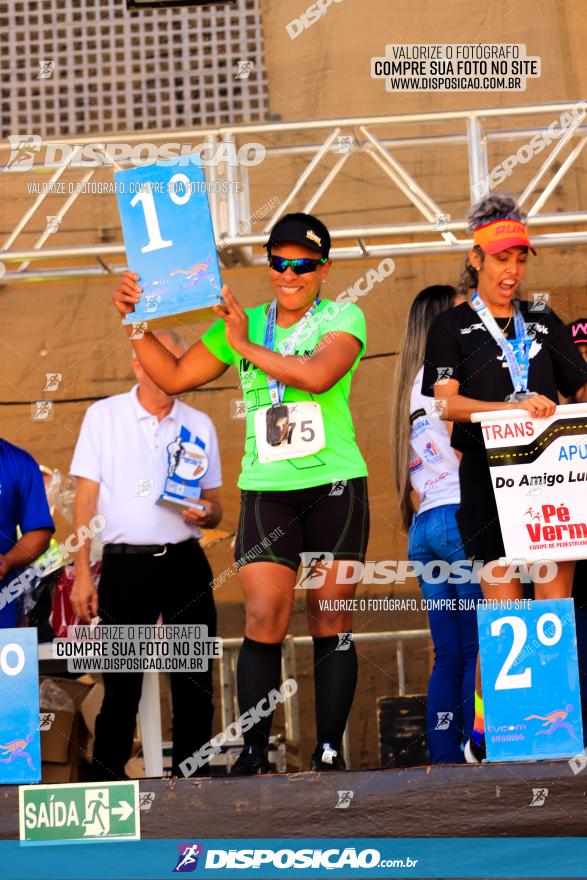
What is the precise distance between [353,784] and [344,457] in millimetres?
891

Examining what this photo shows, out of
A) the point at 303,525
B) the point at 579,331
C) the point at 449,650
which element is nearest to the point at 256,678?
the point at 303,525

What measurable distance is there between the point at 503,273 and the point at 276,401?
2.51 feet

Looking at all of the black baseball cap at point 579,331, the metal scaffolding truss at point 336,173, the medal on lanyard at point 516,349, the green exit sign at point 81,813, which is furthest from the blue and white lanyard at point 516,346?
the metal scaffolding truss at point 336,173

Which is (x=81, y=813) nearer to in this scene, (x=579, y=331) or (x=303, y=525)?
(x=303, y=525)

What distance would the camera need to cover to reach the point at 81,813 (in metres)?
3.70

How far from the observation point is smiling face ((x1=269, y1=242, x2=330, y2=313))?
3.87m

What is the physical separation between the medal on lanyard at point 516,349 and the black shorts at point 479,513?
0.21 meters

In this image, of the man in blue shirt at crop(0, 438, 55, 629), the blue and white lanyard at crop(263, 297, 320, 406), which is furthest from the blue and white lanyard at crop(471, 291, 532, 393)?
the man in blue shirt at crop(0, 438, 55, 629)

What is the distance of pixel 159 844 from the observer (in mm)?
3650

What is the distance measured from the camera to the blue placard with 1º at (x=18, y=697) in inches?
152

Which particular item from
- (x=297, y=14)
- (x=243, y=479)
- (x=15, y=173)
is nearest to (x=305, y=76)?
(x=297, y=14)

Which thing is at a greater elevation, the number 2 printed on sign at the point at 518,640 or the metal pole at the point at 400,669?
the number 2 printed on sign at the point at 518,640

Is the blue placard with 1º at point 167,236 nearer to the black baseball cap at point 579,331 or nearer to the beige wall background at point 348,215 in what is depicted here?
the black baseball cap at point 579,331

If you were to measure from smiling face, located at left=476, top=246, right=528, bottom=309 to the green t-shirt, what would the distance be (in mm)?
393
